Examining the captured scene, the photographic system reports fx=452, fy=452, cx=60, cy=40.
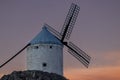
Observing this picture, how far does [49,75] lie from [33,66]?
28.8 feet

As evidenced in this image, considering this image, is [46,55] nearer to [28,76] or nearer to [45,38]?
[45,38]

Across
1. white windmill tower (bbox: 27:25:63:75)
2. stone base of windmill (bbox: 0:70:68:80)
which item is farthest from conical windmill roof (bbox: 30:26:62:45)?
stone base of windmill (bbox: 0:70:68:80)

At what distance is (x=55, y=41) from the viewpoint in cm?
6475

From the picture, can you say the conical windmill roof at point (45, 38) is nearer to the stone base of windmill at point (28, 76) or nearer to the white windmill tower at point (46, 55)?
the white windmill tower at point (46, 55)

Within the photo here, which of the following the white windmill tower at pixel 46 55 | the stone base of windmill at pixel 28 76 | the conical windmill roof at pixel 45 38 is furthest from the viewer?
the conical windmill roof at pixel 45 38

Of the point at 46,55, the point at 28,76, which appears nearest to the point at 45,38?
the point at 46,55

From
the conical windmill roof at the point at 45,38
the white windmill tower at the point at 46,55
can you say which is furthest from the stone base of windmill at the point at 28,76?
the conical windmill roof at the point at 45,38

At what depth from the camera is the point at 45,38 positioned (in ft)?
213

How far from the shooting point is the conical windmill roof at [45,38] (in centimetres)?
6456

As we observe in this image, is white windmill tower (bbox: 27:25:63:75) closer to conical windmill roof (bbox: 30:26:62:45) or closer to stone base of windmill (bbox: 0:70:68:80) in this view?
conical windmill roof (bbox: 30:26:62:45)

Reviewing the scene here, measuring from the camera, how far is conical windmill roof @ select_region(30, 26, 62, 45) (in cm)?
6456

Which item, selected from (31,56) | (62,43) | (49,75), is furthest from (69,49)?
(49,75)

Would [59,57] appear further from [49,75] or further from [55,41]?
[49,75]

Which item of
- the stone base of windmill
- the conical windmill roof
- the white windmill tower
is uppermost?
the conical windmill roof
